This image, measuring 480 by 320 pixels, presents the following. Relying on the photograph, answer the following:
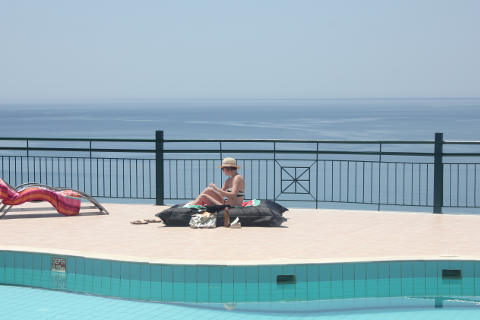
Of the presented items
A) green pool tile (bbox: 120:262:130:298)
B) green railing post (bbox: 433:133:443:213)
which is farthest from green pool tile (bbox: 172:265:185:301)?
green railing post (bbox: 433:133:443:213)

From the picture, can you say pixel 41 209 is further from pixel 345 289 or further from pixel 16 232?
pixel 345 289

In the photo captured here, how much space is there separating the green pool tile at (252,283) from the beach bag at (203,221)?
2.69 metres

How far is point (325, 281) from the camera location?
7934 mm

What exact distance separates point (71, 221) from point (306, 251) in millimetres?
4067

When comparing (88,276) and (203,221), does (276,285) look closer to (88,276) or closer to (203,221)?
(88,276)

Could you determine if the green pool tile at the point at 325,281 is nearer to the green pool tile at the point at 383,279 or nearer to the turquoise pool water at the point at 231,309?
the turquoise pool water at the point at 231,309

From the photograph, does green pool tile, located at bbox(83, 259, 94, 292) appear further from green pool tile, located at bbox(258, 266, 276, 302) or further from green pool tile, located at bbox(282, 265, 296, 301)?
green pool tile, located at bbox(282, 265, 296, 301)

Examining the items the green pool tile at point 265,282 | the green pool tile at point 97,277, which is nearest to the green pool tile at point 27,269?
the green pool tile at point 97,277

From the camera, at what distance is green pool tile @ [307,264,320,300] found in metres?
7.89

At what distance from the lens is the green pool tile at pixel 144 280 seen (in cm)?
784

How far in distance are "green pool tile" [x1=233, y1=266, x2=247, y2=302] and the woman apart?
2951 millimetres

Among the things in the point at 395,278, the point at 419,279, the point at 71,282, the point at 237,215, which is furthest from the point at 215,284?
the point at 237,215

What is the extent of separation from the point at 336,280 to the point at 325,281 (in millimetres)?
123

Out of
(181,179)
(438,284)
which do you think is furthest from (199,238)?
(181,179)
